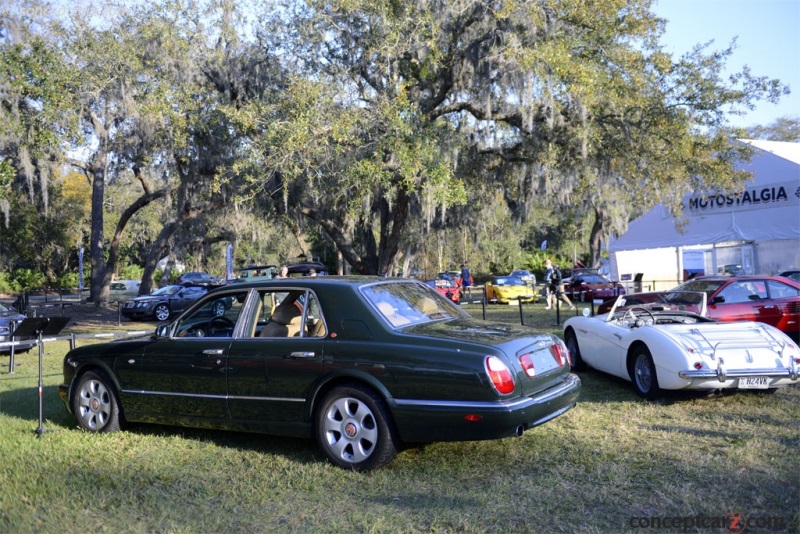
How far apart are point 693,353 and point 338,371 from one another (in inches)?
152

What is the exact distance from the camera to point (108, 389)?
6887 millimetres

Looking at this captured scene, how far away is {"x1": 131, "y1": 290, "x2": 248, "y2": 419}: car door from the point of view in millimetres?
6133

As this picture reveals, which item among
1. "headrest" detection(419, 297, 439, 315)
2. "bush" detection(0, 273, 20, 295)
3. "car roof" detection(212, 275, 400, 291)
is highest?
"bush" detection(0, 273, 20, 295)

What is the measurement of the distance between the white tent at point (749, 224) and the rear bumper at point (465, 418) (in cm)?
1593


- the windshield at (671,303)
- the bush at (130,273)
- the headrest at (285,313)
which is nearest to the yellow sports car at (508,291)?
the windshield at (671,303)

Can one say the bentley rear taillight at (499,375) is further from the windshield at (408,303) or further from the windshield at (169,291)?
the windshield at (169,291)

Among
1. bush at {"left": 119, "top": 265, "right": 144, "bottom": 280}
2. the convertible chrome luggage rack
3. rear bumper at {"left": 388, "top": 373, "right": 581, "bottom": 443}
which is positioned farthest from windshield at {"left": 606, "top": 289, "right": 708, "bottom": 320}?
Answer: bush at {"left": 119, "top": 265, "right": 144, "bottom": 280}

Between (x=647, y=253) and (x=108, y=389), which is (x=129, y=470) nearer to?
(x=108, y=389)

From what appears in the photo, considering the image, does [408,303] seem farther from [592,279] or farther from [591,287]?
[592,279]

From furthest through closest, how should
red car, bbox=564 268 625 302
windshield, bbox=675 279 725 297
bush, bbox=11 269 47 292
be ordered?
bush, bbox=11 269 47 292
red car, bbox=564 268 625 302
windshield, bbox=675 279 725 297

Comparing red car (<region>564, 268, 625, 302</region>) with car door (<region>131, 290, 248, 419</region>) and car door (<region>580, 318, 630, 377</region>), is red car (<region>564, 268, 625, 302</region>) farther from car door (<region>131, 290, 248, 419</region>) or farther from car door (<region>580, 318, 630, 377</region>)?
car door (<region>131, 290, 248, 419</region>)

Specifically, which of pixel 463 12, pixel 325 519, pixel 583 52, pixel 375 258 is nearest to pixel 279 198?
pixel 375 258

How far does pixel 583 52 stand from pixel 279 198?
927 cm

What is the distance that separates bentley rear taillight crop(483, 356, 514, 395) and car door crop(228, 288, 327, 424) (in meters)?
1.39
